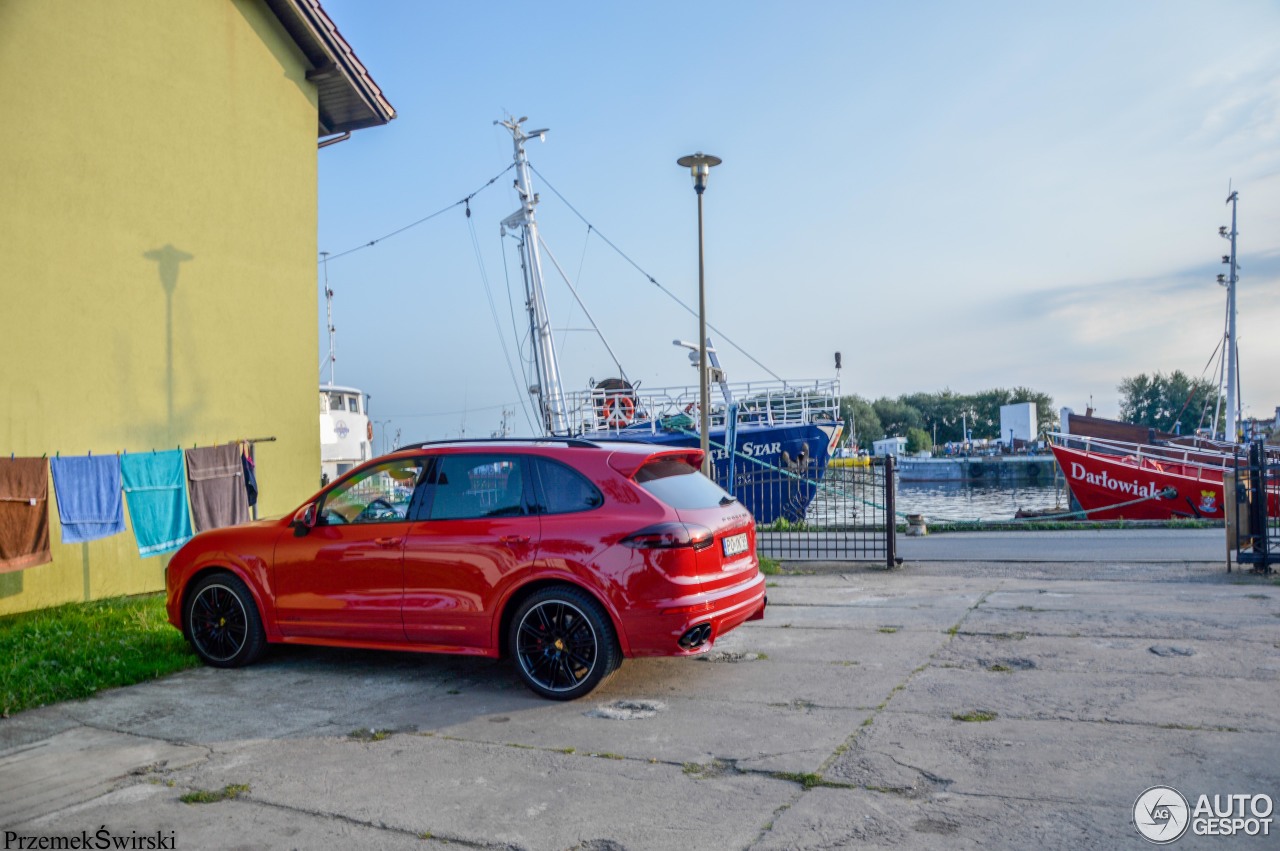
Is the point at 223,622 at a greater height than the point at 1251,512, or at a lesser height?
lesser

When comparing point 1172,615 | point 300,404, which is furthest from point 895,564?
point 300,404

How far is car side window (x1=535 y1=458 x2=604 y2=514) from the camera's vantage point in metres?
6.31

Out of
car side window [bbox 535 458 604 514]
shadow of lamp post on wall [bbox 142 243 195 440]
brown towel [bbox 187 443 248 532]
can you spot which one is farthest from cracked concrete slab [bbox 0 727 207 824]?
shadow of lamp post on wall [bbox 142 243 195 440]

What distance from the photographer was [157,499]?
11.0 m

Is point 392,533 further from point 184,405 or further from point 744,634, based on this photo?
point 184,405

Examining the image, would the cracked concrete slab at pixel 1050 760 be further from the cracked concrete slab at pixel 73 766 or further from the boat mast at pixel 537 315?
the boat mast at pixel 537 315

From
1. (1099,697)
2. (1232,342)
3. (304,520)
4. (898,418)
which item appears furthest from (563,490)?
(898,418)

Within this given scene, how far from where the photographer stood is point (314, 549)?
702 cm

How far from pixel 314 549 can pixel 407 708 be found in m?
1.55

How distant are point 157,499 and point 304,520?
16.0 feet

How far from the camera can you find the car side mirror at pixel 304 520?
7.09 m

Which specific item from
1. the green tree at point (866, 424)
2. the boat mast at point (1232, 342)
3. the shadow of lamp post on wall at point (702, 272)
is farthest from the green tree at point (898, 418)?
the shadow of lamp post on wall at point (702, 272)

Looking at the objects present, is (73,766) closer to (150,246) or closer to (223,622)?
(223,622)

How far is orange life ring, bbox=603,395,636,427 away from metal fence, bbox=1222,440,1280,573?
756 inches
